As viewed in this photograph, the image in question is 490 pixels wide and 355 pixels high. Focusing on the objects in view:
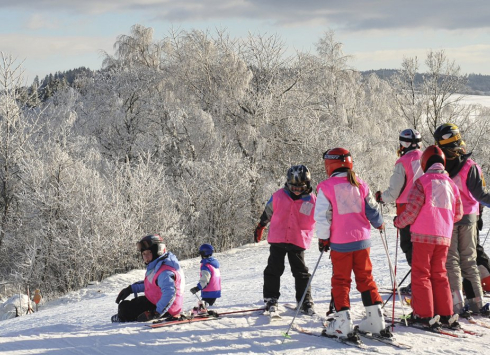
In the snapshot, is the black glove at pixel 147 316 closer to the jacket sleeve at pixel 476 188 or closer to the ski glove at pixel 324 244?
the ski glove at pixel 324 244

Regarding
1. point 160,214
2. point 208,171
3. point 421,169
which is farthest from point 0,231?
point 421,169

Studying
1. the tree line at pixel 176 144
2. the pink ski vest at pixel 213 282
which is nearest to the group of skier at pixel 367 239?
the pink ski vest at pixel 213 282

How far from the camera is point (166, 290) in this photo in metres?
5.73

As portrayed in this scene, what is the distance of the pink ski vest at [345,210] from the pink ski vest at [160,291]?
74.3 inches

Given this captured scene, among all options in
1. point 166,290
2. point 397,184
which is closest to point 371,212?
point 397,184

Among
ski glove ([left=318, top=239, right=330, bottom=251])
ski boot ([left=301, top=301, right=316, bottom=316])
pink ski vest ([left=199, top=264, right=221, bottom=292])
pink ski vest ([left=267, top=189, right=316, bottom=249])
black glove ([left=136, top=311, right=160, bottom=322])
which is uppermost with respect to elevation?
pink ski vest ([left=267, top=189, right=316, bottom=249])

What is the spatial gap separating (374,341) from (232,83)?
2135 centimetres

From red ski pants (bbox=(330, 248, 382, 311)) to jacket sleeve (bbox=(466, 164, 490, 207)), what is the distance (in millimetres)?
1671

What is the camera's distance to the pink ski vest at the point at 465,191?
228 inches

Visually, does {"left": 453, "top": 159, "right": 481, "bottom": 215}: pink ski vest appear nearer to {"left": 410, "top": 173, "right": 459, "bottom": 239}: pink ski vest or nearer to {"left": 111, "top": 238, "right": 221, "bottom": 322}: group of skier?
{"left": 410, "top": 173, "right": 459, "bottom": 239}: pink ski vest

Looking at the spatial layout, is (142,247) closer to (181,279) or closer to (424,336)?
(181,279)

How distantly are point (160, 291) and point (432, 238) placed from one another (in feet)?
10.1

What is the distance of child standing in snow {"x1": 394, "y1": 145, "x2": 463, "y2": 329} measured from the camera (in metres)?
5.23

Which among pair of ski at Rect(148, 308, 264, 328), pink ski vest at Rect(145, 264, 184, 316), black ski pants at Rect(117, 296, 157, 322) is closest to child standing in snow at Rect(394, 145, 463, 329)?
pair of ski at Rect(148, 308, 264, 328)
